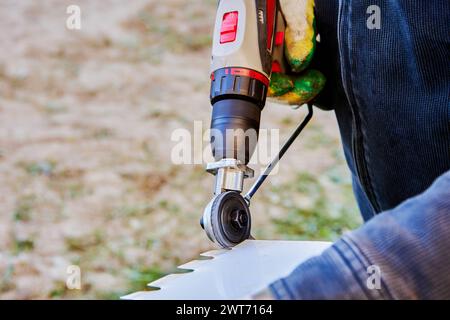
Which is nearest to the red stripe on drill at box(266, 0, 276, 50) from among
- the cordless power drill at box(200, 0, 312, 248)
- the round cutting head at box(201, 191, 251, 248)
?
the cordless power drill at box(200, 0, 312, 248)

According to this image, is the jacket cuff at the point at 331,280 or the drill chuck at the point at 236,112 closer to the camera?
the jacket cuff at the point at 331,280

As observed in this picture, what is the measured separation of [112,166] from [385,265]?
4.81ft

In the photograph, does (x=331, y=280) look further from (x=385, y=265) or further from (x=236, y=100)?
(x=236, y=100)

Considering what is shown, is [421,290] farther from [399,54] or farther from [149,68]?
[149,68]

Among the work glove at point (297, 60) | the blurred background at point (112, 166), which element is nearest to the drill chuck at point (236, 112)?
the work glove at point (297, 60)

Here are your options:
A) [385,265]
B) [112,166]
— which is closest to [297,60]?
[385,265]

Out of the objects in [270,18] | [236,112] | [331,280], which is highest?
[270,18]

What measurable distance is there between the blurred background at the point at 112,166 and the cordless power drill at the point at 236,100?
→ 0.79 m

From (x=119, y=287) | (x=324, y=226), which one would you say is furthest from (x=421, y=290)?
(x=324, y=226)

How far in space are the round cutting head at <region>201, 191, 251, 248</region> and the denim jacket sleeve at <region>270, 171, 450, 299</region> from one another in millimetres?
205

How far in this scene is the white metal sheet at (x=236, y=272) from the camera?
1.26 ft

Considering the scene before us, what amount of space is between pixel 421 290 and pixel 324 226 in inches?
48.1

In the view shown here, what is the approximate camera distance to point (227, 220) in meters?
0.53

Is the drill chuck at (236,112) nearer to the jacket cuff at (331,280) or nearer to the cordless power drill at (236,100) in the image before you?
the cordless power drill at (236,100)
